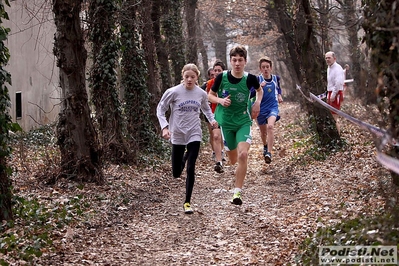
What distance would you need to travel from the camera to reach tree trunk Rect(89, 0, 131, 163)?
12.5 meters

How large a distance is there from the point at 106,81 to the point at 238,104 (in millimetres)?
4290

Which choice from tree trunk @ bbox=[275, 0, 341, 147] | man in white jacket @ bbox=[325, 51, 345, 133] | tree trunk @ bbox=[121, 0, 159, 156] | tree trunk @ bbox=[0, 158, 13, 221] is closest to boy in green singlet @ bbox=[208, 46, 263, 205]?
tree trunk @ bbox=[0, 158, 13, 221]

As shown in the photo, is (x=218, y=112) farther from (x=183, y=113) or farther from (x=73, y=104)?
(x=73, y=104)

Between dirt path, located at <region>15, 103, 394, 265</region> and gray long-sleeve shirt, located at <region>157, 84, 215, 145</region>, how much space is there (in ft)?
3.86

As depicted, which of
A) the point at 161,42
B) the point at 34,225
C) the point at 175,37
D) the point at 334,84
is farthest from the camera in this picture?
the point at 175,37

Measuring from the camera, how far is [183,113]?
9.22 m

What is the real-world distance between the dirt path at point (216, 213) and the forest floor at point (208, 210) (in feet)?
0.04

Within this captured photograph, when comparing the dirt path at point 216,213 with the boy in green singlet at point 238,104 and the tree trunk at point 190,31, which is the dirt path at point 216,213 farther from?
the tree trunk at point 190,31

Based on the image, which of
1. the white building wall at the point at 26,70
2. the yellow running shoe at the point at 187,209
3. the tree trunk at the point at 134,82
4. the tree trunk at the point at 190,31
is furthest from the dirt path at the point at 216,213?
the tree trunk at the point at 190,31

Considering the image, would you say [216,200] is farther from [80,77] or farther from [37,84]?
[37,84]

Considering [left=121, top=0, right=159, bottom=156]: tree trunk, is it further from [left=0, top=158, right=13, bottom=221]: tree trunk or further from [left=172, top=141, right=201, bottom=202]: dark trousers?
[left=0, top=158, right=13, bottom=221]: tree trunk

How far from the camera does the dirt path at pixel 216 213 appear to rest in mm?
6672

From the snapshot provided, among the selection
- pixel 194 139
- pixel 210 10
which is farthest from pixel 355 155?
pixel 210 10


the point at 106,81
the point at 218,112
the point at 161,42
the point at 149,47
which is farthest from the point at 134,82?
the point at 218,112
